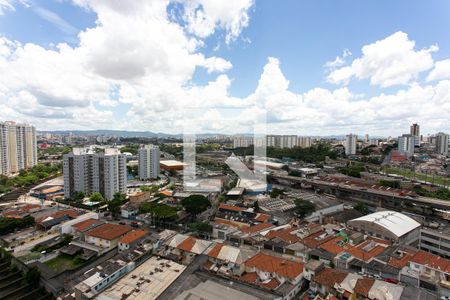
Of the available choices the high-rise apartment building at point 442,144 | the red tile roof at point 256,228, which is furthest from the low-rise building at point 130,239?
the high-rise apartment building at point 442,144

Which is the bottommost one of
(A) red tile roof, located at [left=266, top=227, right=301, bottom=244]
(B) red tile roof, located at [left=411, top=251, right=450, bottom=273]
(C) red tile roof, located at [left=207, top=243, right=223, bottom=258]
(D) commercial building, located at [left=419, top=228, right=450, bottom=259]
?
(D) commercial building, located at [left=419, top=228, right=450, bottom=259]

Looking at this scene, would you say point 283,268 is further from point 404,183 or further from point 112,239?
point 404,183

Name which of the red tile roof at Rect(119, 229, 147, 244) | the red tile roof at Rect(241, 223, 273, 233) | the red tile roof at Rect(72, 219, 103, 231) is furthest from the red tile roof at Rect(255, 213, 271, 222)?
the red tile roof at Rect(72, 219, 103, 231)

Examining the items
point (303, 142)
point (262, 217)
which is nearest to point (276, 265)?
point (262, 217)

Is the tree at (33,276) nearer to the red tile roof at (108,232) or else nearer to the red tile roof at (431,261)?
the red tile roof at (108,232)

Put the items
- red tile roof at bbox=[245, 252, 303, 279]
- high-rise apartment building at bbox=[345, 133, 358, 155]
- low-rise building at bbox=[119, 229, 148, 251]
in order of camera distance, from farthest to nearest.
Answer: high-rise apartment building at bbox=[345, 133, 358, 155] → low-rise building at bbox=[119, 229, 148, 251] → red tile roof at bbox=[245, 252, 303, 279]

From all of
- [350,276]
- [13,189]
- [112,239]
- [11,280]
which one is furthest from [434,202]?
[13,189]

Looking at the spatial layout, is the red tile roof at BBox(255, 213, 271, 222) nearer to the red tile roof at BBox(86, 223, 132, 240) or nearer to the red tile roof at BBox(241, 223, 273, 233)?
the red tile roof at BBox(241, 223, 273, 233)
